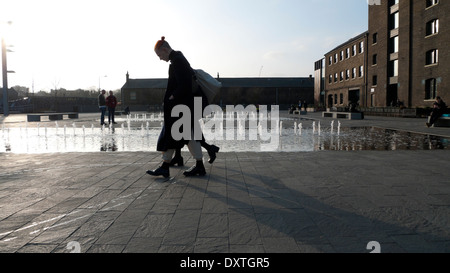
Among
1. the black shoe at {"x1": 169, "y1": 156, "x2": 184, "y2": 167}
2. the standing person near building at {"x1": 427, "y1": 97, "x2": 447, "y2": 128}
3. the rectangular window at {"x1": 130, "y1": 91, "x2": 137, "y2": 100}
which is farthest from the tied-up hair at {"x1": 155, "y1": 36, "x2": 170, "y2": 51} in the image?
the rectangular window at {"x1": 130, "y1": 91, "x2": 137, "y2": 100}

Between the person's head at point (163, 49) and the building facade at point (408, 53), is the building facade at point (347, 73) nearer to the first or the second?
the building facade at point (408, 53)

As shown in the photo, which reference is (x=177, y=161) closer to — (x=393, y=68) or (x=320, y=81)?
(x=393, y=68)

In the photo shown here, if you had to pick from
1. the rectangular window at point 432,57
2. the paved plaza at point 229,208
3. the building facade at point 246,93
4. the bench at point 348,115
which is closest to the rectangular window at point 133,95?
Answer: the building facade at point 246,93

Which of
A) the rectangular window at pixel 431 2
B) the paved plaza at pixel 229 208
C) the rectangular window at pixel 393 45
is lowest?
the paved plaza at pixel 229 208

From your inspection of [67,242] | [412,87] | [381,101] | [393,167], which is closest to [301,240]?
[67,242]

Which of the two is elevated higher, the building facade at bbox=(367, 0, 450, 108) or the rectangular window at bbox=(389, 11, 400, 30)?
the rectangular window at bbox=(389, 11, 400, 30)

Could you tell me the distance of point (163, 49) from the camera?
478 cm

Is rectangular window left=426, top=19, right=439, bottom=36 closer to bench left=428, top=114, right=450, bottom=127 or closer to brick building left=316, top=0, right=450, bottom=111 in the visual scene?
brick building left=316, top=0, right=450, bottom=111

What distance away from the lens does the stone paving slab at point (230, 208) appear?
103 inches

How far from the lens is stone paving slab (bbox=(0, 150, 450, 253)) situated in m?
2.61

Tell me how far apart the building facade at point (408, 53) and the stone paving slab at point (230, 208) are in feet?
78.8

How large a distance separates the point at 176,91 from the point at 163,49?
636 mm

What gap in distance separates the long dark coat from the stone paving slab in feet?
1.86

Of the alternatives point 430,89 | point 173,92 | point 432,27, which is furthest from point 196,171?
Answer: point 432,27
